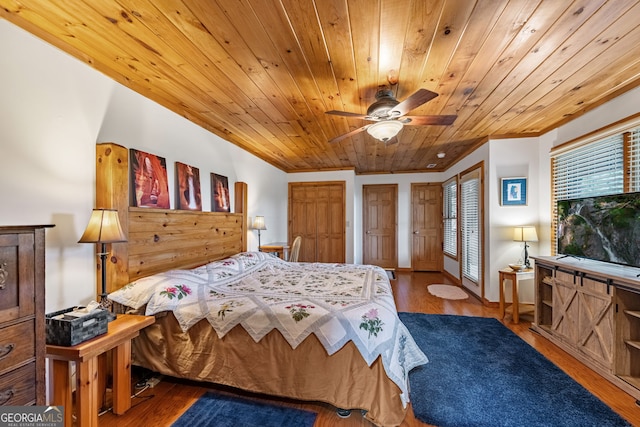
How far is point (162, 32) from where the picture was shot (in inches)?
61.3

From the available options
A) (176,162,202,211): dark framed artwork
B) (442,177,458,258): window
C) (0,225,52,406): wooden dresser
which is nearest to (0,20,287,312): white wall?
(176,162,202,211): dark framed artwork

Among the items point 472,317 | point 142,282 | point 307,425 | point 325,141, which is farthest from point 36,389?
point 472,317

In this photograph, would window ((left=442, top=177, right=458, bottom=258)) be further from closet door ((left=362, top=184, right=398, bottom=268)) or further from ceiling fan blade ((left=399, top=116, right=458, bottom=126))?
ceiling fan blade ((left=399, top=116, right=458, bottom=126))

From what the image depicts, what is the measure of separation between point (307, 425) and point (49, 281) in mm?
1783

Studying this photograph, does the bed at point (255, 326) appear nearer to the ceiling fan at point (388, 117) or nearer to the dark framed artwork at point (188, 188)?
the dark framed artwork at point (188, 188)

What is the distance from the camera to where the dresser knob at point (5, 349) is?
1.01 metres

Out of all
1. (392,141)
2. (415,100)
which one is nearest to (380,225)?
(392,141)

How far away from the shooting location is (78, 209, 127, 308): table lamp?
1.63 meters

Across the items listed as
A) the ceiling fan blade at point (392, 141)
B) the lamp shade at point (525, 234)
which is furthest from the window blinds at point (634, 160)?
the ceiling fan blade at point (392, 141)

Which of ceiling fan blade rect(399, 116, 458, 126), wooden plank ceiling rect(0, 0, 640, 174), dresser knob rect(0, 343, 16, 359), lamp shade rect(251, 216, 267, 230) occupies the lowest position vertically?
dresser knob rect(0, 343, 16, 359)

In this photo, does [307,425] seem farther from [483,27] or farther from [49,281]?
[483,27]

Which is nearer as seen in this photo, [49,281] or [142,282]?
[49,281]

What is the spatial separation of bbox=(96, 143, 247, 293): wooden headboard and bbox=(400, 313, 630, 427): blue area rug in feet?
7.48

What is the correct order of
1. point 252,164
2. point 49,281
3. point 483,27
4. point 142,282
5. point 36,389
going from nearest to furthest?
1. point 36,389
2. point 483,27
3. point 49,281
4. point 142,282
5. point 252,164
